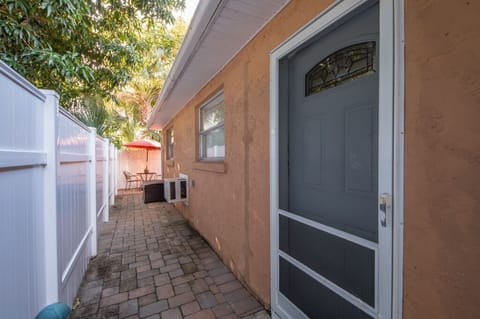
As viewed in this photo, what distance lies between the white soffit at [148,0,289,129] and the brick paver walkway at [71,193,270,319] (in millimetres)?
2642

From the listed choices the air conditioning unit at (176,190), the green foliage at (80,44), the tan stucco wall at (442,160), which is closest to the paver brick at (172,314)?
the tan stucco wall at (442,160)

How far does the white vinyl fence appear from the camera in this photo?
3.41ft

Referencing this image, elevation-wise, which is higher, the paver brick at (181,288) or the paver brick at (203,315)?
the paver brick at (181,288)

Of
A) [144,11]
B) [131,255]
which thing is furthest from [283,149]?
[144,11]

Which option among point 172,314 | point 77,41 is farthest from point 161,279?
point 77,41

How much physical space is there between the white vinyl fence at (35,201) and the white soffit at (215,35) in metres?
1.31

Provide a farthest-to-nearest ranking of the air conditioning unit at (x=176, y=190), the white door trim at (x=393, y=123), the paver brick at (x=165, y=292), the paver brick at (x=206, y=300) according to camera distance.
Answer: the air conditioning unit at (x=176, y=190), the paver brick at (x=165, y=292), the paver brick at (x=206, y=300), the white door trim at (x=393, y=123)

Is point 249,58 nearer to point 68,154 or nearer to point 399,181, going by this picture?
point 399,181

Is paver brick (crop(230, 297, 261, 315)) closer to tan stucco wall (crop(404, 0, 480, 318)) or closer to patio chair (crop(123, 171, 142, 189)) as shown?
tan stucco wall (crop(404, 0, 480, 318))

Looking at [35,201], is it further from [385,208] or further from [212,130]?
[212,130]

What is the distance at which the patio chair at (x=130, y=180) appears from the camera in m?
9.34

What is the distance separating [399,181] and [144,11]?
16.6 feet

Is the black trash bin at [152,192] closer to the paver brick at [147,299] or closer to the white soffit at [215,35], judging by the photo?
the white soffit at [215,35]

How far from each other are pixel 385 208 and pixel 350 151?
1.38 ft
